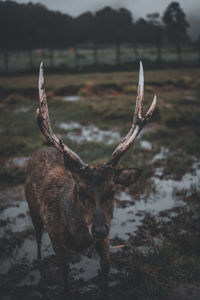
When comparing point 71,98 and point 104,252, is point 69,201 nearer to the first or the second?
point 104,252

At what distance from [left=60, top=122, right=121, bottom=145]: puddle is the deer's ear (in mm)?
6842

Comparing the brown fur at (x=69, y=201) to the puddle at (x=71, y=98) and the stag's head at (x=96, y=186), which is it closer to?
the stag's head at (x=96, y=186)

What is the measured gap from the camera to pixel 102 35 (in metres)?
51.4

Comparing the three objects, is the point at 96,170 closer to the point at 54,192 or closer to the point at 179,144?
the point at 54,192

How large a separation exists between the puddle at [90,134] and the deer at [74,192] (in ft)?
20.4

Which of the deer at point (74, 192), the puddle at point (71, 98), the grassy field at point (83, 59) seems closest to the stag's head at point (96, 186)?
the deer at point (74, 192)

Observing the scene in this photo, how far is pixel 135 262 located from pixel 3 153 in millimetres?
6428

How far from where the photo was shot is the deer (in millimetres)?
2432

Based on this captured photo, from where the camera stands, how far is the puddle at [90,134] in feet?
33.2

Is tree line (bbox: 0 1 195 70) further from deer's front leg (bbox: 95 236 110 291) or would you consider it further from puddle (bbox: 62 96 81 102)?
deer's front leg (bbox: 95 236 110 291)

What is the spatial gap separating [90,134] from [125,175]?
8.45m

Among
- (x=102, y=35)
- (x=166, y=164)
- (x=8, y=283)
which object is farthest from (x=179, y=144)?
(x=102, y=35)

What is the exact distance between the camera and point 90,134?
1113cm

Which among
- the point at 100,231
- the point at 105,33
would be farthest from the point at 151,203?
the point at 105,33
